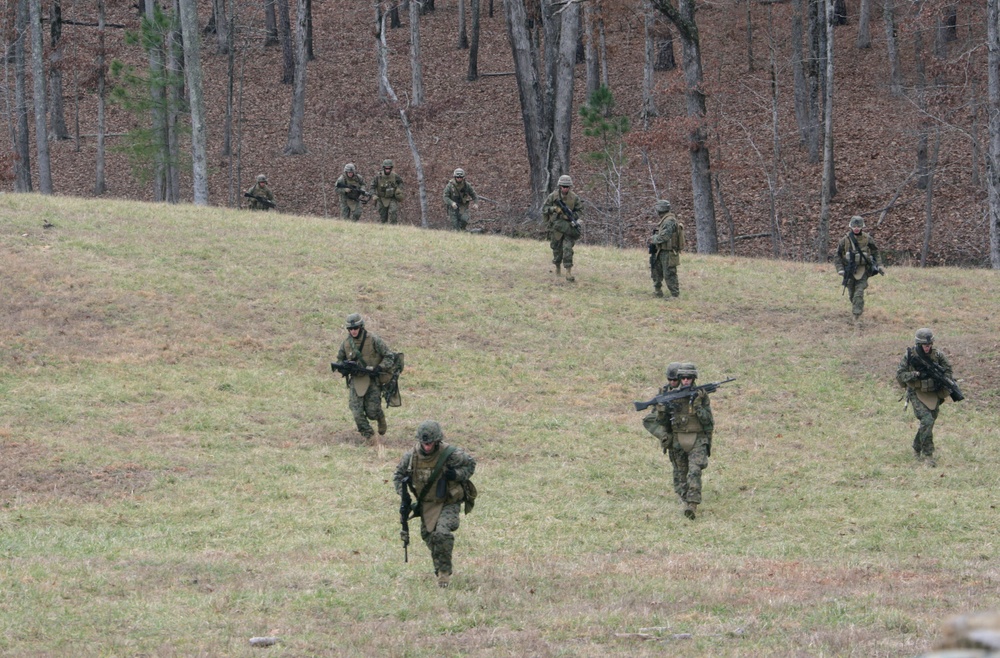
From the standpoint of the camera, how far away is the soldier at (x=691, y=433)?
14.7m

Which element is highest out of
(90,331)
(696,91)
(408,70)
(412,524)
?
(408,70)

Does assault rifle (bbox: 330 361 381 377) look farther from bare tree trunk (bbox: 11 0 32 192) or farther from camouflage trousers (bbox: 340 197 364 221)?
bare tree trunk (bbox: 11 0 32 192)

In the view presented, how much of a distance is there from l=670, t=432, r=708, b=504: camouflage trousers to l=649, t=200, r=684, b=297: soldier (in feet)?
33.5

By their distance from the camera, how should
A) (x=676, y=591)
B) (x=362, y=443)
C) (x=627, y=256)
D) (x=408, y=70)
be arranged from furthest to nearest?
(x=408, y=70) → (x=627, y=256) → (x=362, y=443) → (x=676, y=591)

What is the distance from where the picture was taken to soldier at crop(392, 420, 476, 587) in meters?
11.4

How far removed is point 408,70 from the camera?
195 feet

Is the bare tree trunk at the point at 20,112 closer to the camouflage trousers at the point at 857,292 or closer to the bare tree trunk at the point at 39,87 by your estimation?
the bare tree trunk at the point at 39,87

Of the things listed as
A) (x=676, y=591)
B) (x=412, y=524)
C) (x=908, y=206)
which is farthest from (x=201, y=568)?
A: (x=908, y=206)

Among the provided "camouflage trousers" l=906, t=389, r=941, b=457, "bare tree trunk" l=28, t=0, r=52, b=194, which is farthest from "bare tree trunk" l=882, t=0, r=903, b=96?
"bare tree trunk" l=28, t=0, r=52, b=194

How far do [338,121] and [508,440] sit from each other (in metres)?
38.6

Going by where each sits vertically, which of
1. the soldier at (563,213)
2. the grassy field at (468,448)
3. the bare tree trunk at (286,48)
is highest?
the bare tree trunk at (286,48)

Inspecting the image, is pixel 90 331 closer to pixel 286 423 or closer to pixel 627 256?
pixel 286 423

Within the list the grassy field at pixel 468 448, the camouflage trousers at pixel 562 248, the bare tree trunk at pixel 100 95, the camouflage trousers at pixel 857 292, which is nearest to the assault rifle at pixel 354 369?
the grassy field at pixel 468 448

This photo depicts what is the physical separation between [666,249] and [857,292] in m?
4.05
